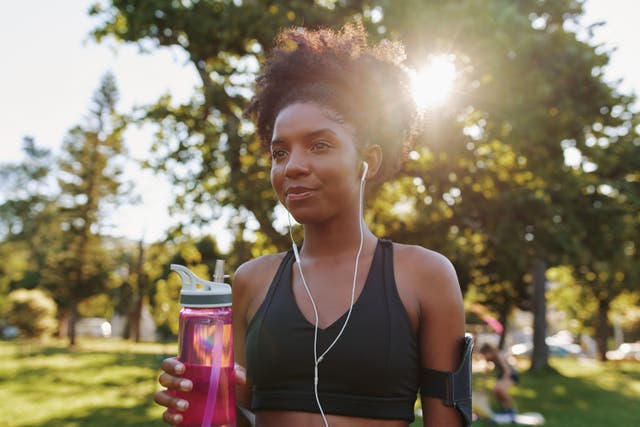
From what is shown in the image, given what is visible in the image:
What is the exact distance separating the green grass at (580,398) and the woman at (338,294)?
10.2 m

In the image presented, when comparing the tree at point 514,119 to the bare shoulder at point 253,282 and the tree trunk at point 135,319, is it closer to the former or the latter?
the bare shoulder at point 253,282

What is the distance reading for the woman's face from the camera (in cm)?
198

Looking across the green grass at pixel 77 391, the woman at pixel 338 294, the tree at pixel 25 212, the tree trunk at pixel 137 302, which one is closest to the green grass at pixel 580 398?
the green grass at pixel 77 391

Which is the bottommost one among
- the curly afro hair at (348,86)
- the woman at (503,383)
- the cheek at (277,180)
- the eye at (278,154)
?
the woman at (503,383)

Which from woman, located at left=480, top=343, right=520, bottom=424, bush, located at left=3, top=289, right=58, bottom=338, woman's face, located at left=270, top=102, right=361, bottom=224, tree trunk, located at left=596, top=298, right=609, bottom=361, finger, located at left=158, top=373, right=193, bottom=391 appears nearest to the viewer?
finger, located at left=158, top=373, right=193, bottom=391

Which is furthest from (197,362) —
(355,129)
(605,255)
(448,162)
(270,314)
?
(605,255)

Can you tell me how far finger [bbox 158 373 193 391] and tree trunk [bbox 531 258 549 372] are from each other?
21.3 metres

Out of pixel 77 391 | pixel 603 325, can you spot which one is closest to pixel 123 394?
pixel 77 391

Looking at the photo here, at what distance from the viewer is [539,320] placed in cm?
2167

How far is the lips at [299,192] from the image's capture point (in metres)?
1.98

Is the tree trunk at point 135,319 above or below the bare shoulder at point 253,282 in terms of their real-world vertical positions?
below

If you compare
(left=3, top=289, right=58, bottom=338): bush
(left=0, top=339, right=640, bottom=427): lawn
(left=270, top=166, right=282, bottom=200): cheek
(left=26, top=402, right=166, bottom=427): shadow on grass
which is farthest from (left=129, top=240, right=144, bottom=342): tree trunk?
(left=270, top=166, right=282, bottom=200): cheek

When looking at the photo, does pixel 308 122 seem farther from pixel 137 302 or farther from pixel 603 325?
pixel 137 302

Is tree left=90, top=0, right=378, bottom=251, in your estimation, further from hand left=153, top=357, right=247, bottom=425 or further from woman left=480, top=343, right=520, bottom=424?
hand left=153, top=357, right=247, bottom=425
